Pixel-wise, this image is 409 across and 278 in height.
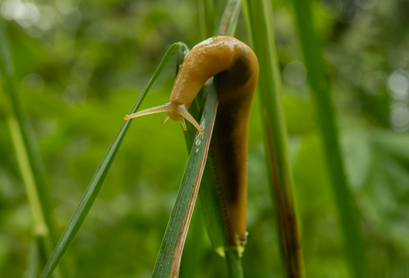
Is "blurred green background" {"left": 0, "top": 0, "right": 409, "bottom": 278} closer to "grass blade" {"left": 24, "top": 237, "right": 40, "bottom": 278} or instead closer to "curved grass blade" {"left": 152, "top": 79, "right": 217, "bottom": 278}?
"grass blade" {"left": 24, "top": 237, "right": 40, "bottom": 278}

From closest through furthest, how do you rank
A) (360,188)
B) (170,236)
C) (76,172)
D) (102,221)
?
(170,236)
(360,188)
(102,221)
(76,172)

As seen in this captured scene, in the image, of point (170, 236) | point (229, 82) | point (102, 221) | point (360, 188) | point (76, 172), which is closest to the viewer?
point (170, 236)

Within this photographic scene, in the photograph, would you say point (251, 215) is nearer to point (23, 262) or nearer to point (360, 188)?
point (360, 188)

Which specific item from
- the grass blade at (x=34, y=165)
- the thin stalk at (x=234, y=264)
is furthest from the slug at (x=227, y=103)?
the grass blade at (x=34, y=165)

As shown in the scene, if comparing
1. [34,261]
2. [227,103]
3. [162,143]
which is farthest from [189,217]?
[162,143]

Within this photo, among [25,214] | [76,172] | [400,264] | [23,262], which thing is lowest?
[400,264]

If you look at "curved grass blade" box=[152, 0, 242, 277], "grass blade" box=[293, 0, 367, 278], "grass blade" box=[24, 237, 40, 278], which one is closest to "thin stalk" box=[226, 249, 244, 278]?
"curved grass blade" box=[152, 0, 242, 277]

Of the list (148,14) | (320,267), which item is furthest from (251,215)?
(148,14)
